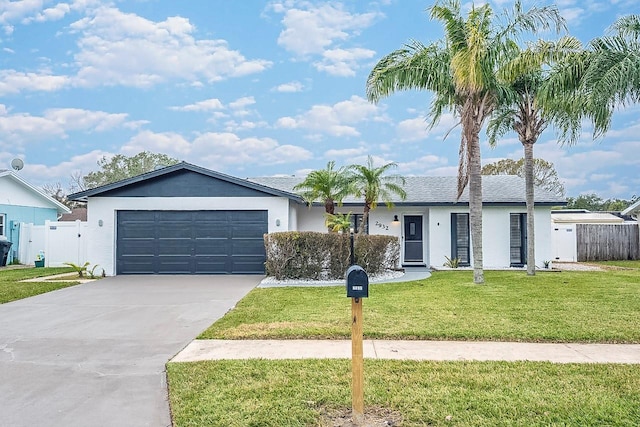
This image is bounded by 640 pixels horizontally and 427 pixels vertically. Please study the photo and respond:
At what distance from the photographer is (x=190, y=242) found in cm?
1521

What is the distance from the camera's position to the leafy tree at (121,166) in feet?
145

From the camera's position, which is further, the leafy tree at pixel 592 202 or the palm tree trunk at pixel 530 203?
the leafy tree at pixel 592 202

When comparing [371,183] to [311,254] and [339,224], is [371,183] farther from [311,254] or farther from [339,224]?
[311,254]

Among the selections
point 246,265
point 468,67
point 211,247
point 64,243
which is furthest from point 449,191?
point 64,243

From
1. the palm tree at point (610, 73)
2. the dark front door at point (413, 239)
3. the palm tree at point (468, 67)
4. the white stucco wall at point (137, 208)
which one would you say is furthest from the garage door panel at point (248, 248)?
the palm tree at point (610, 73)

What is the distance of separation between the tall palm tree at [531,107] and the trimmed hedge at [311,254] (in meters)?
5.46

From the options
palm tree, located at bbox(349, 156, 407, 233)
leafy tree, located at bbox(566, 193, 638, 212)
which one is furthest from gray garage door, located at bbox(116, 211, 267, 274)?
leafy tree, located at bbox(566, 193, 638, 212)

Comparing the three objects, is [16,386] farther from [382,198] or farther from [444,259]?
[444,259]

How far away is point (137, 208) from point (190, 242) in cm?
214

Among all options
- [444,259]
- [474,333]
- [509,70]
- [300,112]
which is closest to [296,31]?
[300,112]

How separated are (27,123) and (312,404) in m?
25.8

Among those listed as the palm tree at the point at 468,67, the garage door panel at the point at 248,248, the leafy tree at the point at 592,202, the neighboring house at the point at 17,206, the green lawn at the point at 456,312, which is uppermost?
the palm tree at the point at 468,67

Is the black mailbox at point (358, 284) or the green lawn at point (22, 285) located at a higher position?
the black mailbox at point (358, 284)

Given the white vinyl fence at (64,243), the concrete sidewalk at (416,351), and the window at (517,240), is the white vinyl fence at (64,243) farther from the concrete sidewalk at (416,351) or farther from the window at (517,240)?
the window at (517,240)
